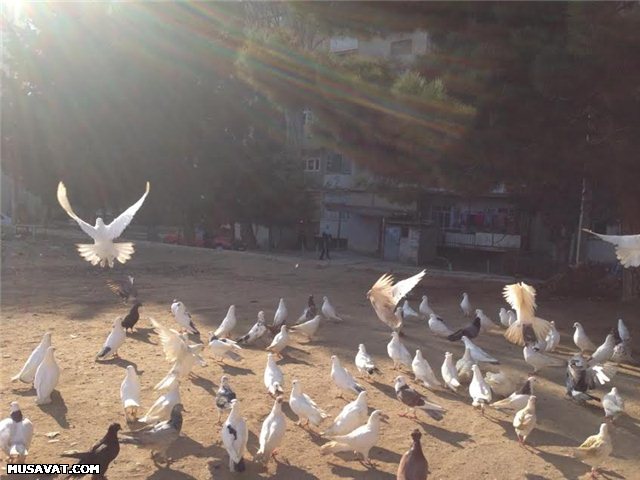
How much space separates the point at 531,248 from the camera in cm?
2491

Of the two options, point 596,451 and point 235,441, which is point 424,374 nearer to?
point 596,451

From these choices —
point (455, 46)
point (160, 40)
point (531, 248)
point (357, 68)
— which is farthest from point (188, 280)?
point (531, 248)

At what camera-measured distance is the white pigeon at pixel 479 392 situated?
548cm

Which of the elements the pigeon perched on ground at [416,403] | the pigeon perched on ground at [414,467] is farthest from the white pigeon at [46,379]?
the pigeon perched on ground at [414,467]

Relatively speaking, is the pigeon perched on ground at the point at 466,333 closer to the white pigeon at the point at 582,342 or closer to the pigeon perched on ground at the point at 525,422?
the white pigeon at the point at 582,342

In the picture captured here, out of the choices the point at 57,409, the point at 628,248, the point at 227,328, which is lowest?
the point at 57,409

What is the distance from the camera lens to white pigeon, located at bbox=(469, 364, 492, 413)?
18.0ft

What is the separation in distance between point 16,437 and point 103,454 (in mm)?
674

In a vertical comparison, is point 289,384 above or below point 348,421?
below

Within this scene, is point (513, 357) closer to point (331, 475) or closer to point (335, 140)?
point (331, 475)

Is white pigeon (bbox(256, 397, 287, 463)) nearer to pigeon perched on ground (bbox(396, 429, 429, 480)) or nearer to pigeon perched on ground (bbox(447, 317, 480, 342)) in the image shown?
pigeon perched on ground (bbox(396, 429, 429, 480))

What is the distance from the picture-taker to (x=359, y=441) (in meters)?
4.47

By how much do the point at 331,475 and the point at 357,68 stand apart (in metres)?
8.52

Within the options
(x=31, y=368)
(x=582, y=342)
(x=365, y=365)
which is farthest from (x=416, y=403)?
(x=582, y=342)
